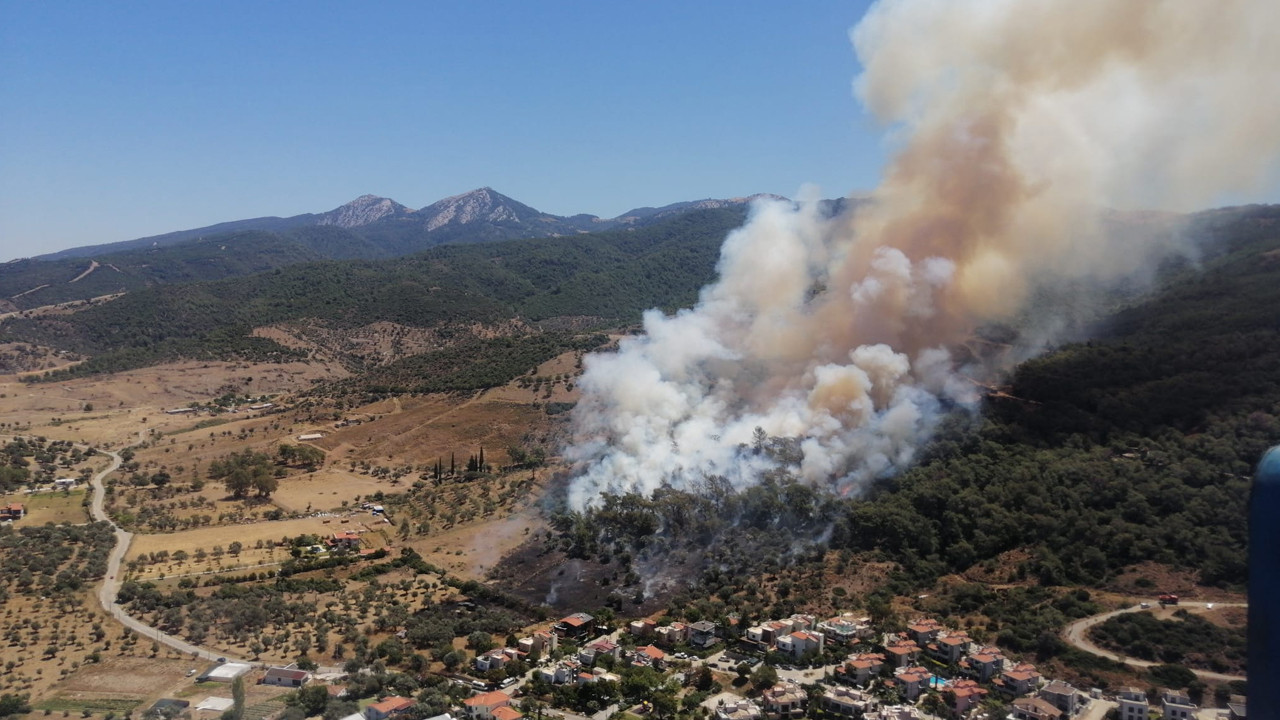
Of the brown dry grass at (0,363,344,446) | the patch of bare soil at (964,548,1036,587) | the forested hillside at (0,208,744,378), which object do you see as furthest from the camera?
the forested hillside at (0,208,744,378)

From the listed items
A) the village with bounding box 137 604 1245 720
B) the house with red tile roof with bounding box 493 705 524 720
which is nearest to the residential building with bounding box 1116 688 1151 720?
the village with bounding box 137 604 1245 720

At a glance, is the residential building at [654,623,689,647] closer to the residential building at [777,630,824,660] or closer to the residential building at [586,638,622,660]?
the residential building at [586,638,622,660]

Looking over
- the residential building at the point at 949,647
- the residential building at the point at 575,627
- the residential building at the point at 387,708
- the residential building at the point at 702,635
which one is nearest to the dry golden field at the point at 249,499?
the residential building at the point at 387,708

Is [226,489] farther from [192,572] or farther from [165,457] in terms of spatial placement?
[192,572]

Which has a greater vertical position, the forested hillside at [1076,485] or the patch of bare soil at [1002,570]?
the forested hillside at [1076,485]

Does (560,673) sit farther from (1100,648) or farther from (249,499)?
(249,499)

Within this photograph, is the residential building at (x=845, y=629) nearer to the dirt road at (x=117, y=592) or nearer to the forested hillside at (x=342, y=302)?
the dirt road at (x=117, y=592)

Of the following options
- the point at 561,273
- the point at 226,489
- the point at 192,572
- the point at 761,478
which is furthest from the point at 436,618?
the point at 561,273
